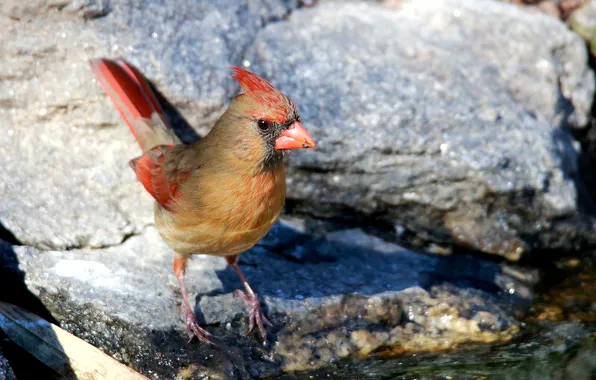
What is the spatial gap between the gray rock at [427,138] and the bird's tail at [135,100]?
73 cm

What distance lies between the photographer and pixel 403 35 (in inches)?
212

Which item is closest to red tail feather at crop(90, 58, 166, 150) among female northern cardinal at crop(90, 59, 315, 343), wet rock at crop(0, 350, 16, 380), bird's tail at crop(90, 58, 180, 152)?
bird's tail at crop(90, 58, 180, 152)

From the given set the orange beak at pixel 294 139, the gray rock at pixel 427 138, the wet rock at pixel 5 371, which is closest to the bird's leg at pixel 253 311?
the orange beak at pixel 294 139

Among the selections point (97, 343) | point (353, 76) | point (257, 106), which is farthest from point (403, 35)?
point (97, 343)

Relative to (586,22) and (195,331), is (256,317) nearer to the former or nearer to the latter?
(195,331)

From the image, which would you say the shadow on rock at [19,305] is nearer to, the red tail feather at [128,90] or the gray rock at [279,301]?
the gray rock at [279,301]

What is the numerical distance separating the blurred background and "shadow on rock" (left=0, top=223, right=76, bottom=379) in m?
0.01

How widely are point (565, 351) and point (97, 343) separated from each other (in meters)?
2.35

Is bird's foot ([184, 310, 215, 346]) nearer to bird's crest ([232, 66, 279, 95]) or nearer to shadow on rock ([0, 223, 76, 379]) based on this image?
shadow on rock ([0, 223, 76, 379])

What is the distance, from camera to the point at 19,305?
3895 millimetres

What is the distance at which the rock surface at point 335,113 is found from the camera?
4.54 m

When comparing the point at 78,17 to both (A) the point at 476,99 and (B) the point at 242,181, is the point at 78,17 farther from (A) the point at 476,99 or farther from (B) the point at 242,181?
(A) the point at 476,99

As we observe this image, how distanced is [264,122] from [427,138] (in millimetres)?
1455

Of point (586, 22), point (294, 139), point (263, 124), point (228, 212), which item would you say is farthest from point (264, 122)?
point (586, 22)
